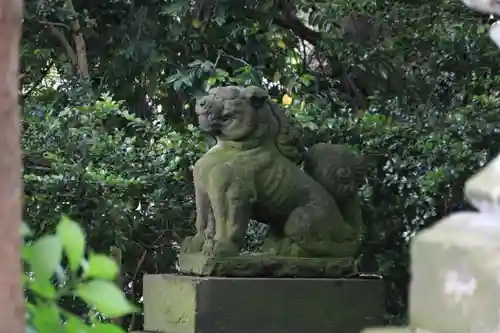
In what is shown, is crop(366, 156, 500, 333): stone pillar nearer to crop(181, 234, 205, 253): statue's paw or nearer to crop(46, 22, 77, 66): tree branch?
crop(181, 234, 205, 253): statue's paw

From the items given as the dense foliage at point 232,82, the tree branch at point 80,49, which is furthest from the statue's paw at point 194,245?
the tree branch at point 80,49

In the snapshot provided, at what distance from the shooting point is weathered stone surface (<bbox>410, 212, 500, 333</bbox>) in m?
1.12

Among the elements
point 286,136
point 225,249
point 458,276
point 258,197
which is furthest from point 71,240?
point 286,136

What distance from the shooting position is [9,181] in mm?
690

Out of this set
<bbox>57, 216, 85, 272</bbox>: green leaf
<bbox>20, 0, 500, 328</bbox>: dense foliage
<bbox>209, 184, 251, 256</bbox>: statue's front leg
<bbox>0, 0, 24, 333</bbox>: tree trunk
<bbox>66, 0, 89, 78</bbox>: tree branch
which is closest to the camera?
<bbox>0, 0, 24, 333</bbox>: tree trunk

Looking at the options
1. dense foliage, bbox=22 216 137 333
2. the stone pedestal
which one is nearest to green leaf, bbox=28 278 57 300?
dense foliage, bbox=22 216 137 333

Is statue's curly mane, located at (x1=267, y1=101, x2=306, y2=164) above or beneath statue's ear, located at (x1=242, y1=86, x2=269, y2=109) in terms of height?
beneath

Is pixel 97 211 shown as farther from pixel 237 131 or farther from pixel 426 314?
pixel 426 314

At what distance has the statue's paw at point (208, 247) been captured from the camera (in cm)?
302

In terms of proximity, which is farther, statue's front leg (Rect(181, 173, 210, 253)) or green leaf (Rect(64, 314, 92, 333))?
statue's front leg (Rect(181, 173, 210, 253))

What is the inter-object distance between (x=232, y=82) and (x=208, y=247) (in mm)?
1156

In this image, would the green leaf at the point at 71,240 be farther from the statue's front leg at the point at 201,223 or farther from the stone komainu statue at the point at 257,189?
the statue's front leg at the point at 201,223

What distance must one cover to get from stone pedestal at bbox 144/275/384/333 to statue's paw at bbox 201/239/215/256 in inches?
3.8

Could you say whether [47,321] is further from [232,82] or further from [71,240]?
[232,82]
